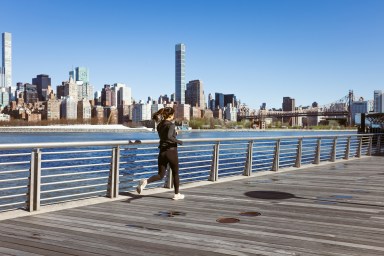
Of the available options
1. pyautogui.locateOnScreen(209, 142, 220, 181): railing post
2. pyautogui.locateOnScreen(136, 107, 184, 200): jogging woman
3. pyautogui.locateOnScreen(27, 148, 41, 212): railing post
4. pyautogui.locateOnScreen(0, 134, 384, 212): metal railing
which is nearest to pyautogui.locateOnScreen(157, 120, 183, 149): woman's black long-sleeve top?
pyautogui.locateOnScreen(136, 107, 184, 200): jogging woman

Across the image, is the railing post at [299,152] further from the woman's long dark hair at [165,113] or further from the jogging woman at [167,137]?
the woman's long dark hair at [165,113]

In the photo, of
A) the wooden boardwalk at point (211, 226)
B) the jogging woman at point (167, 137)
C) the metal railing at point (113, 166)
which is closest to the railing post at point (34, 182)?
the metal railing at point (113, 166)

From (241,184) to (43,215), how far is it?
4.97 m

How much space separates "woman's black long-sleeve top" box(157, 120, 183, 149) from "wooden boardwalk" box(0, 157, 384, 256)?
101cm

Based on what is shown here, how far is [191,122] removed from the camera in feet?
652

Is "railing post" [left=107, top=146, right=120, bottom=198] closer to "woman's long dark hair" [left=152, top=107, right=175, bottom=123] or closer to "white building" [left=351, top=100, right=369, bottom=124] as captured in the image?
"woman's long dark hair" [left=152, top=107, right=175, bottom=123]

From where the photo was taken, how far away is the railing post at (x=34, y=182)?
650 centimetres

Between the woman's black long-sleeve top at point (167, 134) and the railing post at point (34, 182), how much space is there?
204 cm

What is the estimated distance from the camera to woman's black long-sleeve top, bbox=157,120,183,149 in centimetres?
737

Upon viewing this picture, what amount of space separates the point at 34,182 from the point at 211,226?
9.27 ft

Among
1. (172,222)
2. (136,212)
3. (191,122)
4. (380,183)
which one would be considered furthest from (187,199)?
(191,122)

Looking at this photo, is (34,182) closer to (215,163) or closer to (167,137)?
(167,137)

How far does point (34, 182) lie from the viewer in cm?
656

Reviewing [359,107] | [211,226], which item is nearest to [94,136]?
[359,107]
